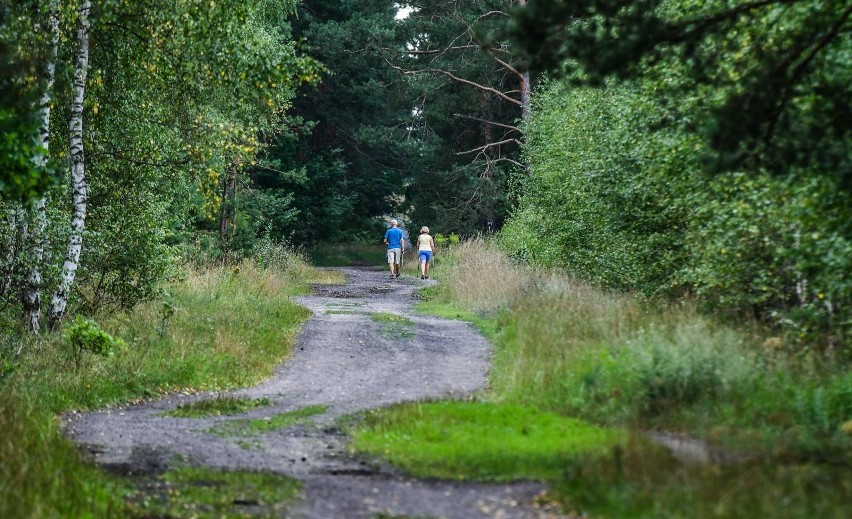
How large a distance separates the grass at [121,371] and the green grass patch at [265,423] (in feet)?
6.18

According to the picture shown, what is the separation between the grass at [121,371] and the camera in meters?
7.83

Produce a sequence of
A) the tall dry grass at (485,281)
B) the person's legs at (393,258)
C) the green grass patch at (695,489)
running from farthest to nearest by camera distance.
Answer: the person's legs at (393,258), the tall dry grass at (485,281), the green grass patch at (695,489)

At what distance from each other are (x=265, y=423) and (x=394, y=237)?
22.9 metres

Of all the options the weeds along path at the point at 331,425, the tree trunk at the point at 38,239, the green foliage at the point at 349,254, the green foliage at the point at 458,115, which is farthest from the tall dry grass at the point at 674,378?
the green foliage at the point at 349,254

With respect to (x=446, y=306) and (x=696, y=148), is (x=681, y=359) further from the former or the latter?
(x=446, y=306)

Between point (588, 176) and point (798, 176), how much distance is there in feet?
34.1

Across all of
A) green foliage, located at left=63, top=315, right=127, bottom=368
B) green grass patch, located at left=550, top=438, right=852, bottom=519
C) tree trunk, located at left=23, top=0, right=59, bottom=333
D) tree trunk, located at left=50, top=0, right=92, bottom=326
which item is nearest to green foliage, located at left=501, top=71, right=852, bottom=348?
green grass patch, located at left=550, top=438, right=852, bottom=519

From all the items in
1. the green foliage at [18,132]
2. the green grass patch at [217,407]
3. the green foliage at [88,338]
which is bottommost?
the green grass patch at [217,407]

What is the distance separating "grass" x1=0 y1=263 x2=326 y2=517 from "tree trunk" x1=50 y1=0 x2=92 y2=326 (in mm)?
702

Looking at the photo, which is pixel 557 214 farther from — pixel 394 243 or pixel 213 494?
→ pixel 213 494

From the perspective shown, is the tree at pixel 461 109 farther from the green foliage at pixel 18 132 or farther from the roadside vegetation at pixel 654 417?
the green foliage at pixel 18 132

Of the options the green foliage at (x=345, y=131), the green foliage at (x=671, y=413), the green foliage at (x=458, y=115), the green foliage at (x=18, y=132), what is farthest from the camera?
the green foliage at (x=345, y=131)

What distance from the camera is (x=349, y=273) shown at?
39.2 metres

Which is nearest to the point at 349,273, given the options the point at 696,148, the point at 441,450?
the point at 696,148
